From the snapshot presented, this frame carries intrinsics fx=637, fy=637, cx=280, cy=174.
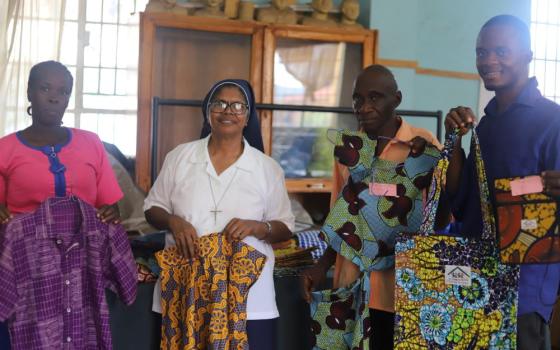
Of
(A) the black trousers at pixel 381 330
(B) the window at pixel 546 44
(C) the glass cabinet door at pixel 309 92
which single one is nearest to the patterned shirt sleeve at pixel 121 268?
(A) the black trousers at pixel 381 330

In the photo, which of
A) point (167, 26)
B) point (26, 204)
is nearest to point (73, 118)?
point (167, 26)

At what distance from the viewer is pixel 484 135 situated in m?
1.88

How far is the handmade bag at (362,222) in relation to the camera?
2027 mm

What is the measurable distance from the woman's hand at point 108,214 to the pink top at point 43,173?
1.9 inches

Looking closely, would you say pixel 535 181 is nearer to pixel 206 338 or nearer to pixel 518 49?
pixel 518 49

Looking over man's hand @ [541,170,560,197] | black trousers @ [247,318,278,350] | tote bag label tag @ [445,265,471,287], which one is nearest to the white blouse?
black trousers @ [247,318,278,350]

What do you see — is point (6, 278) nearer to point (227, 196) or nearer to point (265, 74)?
point (227, 196)

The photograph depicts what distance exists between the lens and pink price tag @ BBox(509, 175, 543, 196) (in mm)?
1655

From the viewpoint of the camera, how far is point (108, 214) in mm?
2229

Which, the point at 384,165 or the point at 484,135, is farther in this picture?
the point at 384,165

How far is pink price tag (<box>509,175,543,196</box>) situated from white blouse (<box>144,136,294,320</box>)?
2.82 ft

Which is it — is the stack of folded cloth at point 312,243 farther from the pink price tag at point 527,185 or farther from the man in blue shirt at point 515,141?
the pink price tag at point 527,185

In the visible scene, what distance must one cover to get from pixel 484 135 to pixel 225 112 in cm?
86

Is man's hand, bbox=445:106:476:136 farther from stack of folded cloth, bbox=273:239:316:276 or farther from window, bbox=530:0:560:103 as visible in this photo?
window, bbox=530:0:560:103
